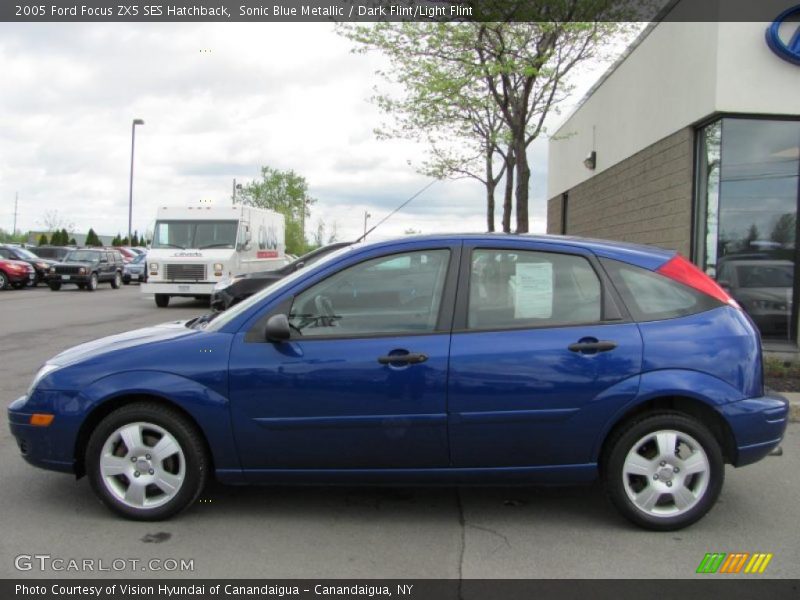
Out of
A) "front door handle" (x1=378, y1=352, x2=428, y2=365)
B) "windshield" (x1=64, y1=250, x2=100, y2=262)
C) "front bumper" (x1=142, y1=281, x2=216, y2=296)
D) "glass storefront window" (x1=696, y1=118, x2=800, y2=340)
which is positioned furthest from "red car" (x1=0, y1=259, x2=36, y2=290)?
"front door handle" (x1=378, y1=352, x2=428, y2=365)

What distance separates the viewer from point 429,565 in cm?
363

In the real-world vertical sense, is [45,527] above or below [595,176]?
below

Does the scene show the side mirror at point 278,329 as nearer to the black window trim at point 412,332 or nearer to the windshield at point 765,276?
the black window trim at point 412,332

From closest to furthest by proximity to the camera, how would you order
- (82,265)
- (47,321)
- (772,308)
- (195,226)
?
(772,308)
(47,321)
(195,226)
(82,265)

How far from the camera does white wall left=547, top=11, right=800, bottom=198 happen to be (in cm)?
876

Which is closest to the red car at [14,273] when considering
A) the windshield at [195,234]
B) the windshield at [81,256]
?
the windshield at [81,256]

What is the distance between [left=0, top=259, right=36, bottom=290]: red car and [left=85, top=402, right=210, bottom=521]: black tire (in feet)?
84.9

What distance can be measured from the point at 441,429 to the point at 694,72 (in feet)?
25.5

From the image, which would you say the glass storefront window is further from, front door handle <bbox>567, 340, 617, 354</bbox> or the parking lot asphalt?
front door handle <bbox>567, 340, 617, 354</bbox>

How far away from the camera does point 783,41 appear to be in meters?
8.65

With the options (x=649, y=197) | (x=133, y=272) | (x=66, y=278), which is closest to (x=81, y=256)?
(x=66, y=278)

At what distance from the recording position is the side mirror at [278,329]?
3939 millimetres

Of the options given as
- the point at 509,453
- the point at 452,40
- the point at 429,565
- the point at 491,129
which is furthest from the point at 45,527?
the point at 491,129

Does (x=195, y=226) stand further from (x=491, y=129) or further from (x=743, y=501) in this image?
(x=743, y=501)
